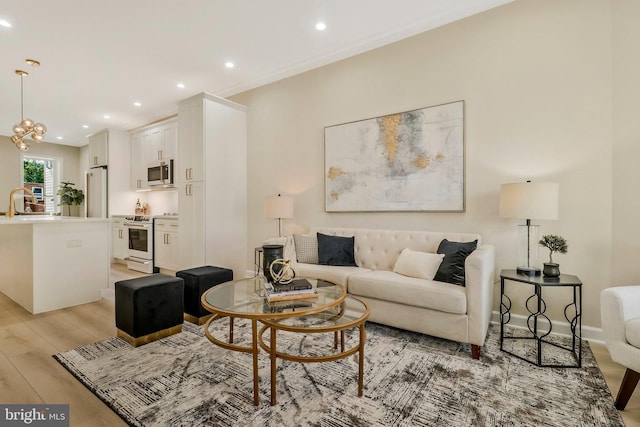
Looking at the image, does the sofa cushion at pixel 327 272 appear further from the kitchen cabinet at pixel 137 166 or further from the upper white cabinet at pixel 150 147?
the kitchen cabinet at pixel 137 166

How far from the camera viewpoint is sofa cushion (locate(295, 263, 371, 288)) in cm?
282

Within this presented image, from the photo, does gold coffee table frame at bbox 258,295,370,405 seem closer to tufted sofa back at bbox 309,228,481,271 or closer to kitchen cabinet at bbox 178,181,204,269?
tufted sofa back at bbox 309,228,481,271

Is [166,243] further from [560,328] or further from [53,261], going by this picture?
[560,328]

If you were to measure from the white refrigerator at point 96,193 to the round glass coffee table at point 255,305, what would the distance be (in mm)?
5503

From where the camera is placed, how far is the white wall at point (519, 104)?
2434mm

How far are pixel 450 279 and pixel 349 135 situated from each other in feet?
6.59

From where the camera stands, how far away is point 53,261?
3.20 metres

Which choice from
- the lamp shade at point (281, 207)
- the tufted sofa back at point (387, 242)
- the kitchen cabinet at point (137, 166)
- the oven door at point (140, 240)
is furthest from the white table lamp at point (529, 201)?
the kitchen cabinet at point (137, 166)

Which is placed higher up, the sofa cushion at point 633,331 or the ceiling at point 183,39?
the ceiling at point 183,39

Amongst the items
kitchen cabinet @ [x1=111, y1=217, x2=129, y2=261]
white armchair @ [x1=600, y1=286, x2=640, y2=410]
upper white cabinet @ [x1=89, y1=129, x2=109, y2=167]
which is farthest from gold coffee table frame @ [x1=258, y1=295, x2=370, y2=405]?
upper white cabinet @ [x1=89, y1=129, x2=109, y2=167]

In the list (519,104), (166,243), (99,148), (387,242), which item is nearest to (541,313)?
(387,242)

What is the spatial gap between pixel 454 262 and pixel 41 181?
986 cm

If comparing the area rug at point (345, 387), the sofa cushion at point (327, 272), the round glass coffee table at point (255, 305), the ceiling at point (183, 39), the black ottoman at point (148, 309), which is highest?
the ceiling at point (183, 39)

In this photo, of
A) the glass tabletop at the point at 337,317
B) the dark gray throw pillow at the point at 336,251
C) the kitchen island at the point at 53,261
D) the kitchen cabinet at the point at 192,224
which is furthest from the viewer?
the kitchen cabinet at the point at 192,224
